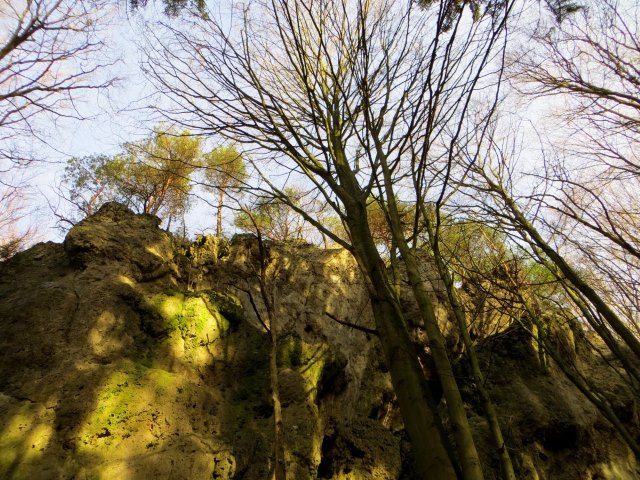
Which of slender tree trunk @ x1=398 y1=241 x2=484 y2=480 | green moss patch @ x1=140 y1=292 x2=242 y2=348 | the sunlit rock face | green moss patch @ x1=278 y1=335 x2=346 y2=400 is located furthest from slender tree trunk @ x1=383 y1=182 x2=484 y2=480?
green moss patch @ x1=140 y1=292 x2=242 y2=348

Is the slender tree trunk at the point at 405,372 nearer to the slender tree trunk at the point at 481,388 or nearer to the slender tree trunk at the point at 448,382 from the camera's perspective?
the slender tree trunk at the point at 448,382

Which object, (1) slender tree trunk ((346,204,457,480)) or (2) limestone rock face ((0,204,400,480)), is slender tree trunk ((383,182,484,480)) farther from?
(2) limestone rock face ((0,204,400,480))

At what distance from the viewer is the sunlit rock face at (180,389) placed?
3.20m

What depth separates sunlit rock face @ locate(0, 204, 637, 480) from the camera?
3.20 metres

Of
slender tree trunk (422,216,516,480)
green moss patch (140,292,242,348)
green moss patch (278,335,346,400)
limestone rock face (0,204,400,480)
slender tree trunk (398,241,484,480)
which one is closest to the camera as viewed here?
slender tree trunk (398,241,484,480)

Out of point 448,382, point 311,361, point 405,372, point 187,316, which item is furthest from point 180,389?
point 448,382

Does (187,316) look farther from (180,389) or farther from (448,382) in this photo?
(448,382)

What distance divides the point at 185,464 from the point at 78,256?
3332mm

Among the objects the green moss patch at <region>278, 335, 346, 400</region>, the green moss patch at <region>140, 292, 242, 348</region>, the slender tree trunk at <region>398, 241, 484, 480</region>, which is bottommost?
the slender tree trunk at <region>398, 241, 484, 480</region>

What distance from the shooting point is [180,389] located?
3.92 metres

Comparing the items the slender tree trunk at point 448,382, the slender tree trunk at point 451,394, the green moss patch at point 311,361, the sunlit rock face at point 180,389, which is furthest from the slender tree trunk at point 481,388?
the green moss patch at point 311,361

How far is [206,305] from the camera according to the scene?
480 cm

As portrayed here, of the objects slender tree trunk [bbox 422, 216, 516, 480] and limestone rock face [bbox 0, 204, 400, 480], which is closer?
slender tree trunk [bbox 422, 216, 516, 480]

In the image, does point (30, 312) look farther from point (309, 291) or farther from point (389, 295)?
point (309, 291)
